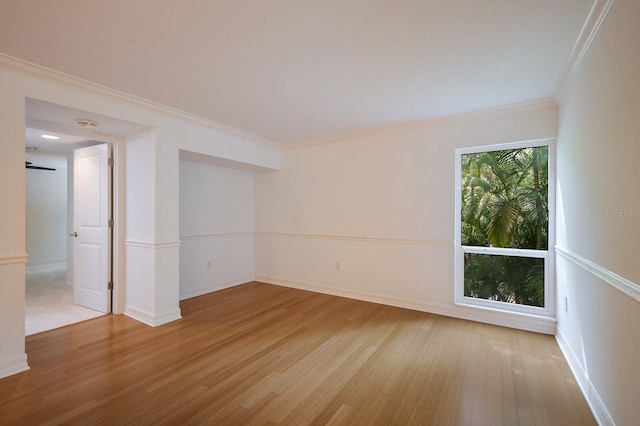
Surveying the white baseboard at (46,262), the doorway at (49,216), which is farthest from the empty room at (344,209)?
the white baseboard at (46,262)

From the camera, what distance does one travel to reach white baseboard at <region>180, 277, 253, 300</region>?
424cm

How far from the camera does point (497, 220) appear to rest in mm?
3363

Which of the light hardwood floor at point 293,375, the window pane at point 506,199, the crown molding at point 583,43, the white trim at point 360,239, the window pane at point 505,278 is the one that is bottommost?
the light hardwood floor at point 293,375

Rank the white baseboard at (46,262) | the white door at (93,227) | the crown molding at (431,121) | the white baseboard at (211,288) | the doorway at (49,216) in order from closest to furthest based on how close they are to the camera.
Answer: the crown molding at (431,121) < the white door at (93,227) < the white baseboard at (211,288) < the doorway at (49,216) < the white baseboard at (46,262)

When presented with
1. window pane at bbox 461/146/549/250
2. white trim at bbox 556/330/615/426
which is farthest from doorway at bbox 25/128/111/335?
white trim at bbox 556/330/615/426

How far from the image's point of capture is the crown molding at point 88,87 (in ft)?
7.35

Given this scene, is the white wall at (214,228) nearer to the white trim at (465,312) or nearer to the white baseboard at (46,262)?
the white trim at (465,312)

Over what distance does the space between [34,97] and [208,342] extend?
261 cm

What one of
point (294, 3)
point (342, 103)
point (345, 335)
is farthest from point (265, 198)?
point (294, 3)

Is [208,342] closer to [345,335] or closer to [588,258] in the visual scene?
[345,335]

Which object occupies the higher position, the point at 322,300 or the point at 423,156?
the point at 423,156

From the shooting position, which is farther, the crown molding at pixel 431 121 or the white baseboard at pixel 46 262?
the white baseboard at pixel 46 262

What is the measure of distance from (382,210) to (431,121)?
1.31 metres

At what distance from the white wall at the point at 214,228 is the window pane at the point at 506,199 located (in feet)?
11.8
